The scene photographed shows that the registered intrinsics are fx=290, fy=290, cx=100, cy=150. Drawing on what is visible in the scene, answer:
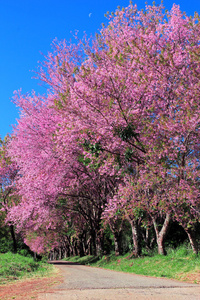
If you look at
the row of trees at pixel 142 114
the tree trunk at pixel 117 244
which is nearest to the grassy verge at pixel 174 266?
the row of trees at pixel 142 114

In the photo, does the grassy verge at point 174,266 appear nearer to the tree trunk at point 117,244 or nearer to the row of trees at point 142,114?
the row of trees at point 142,114

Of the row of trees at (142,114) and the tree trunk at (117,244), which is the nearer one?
the row of trees at (142,114)

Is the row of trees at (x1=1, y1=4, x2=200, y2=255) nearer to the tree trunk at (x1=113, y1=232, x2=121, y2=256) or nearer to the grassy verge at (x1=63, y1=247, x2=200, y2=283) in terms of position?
the grassy verge at (x1=63, y1=247, x2=200, y2=283)

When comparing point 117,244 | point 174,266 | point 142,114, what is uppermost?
point 142,114

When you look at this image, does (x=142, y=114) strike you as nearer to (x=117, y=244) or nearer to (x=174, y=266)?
(x=174, y=266)

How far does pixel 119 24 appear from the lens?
14.4m

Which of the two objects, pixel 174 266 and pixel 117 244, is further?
pixel 117 244

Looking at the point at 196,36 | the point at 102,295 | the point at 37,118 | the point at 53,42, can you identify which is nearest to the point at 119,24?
the point at 196,36

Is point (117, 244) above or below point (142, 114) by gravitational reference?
below

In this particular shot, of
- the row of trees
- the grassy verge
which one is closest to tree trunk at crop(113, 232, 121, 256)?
the grassy verge

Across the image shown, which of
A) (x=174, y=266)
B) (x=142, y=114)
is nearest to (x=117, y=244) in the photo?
(x=174, y=266)

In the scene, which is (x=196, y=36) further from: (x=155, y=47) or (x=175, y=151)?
(x=175, y=151)

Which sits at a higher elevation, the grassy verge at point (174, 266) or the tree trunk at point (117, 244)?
the tree trunk at point (117, 244)

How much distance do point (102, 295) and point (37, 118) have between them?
1368 centimetres
